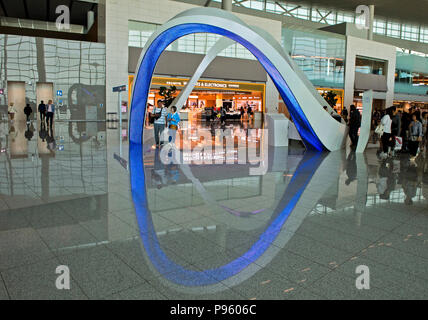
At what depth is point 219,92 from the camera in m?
38.5

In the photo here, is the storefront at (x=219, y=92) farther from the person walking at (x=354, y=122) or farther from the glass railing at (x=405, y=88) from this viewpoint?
the glass railing at (x=405, y=88)

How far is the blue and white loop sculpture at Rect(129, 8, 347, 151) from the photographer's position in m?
10.0

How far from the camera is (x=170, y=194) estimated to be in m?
5.73

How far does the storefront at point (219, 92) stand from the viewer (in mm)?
30688

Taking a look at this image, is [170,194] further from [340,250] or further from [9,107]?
[9,107]

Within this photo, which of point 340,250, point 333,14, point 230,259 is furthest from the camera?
point 333,14

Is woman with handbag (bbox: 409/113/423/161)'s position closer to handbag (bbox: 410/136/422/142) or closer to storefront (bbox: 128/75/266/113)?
handbag (bbox: 410/136/422/142)

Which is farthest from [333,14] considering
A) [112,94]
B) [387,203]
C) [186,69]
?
[387,203]

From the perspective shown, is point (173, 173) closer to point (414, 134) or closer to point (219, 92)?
point (414, 134)

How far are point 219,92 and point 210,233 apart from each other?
35401 millimetres

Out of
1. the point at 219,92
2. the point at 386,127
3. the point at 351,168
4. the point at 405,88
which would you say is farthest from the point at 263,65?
the point at 405,88

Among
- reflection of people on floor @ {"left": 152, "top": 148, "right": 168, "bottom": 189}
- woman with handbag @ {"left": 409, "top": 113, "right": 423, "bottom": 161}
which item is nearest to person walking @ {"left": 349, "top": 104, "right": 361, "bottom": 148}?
woman with handbag @ {"left": 409, "top": 113, "right": 423, "bottom": 161}

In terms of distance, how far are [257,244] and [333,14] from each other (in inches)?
1938

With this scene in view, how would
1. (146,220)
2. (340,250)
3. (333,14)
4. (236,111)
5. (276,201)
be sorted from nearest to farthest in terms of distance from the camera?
(340,250)
(146,220)
(276,201)
(236,111)
(333,14)
